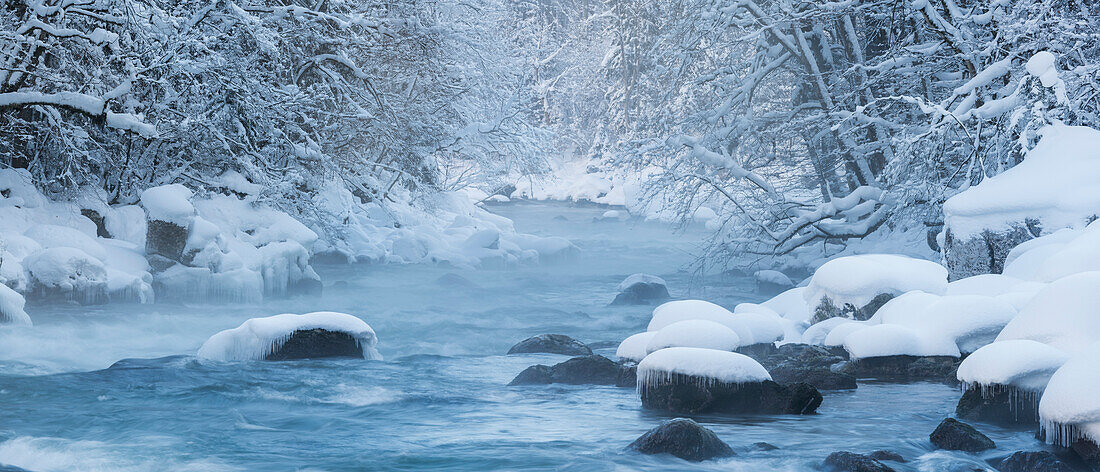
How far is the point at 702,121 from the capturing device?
17406 millimetres

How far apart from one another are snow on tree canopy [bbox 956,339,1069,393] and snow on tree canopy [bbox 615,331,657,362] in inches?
122

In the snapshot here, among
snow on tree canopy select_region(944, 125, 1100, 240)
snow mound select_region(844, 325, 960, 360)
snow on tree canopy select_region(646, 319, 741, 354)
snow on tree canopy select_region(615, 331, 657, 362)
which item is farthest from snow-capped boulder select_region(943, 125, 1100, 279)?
snow on tree canopy select_region(615, 331, 657, 362)

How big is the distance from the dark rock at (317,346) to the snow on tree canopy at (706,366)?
143 inches

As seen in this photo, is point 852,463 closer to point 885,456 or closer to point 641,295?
point 885,456

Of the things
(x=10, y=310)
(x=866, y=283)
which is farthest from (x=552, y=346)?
(x=10, y=310)

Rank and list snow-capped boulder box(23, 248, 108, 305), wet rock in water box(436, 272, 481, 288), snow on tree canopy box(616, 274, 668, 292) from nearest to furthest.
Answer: snow-capped boulder box(23, 248, 108, 305)
snow on tree canopy box(616, 274, 668, 292)
wet rock in water box(436, 272, 481, 288)

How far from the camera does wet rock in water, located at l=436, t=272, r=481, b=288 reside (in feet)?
58.0

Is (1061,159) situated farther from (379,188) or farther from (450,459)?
(379,188)

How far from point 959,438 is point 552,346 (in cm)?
521

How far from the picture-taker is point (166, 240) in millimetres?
13438

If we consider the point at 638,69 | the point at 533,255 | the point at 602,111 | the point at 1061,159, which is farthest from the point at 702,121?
the point at 602,111

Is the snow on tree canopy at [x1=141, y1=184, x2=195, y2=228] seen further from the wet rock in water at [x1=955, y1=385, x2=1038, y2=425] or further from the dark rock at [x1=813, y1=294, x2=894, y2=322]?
the wet rock in water at [x1=955, y1=385, x2=1038, y2=425]

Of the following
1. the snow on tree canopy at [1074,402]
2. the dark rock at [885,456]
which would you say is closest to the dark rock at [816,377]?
the dark rock at [885,456]

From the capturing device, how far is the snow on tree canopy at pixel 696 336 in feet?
A: 29.3
